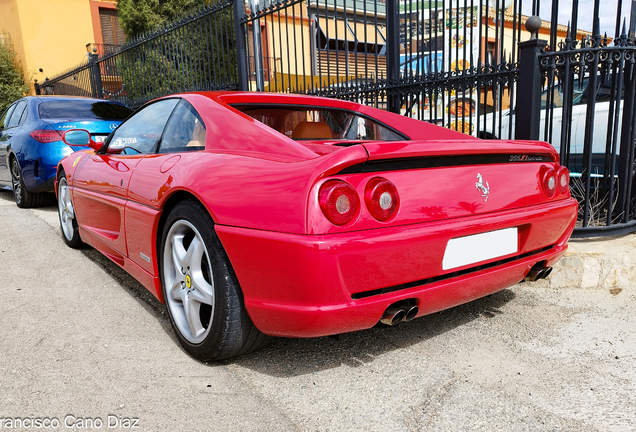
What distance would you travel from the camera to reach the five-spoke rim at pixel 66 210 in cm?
390

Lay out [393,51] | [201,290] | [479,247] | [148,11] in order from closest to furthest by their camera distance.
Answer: [479,247], [201,290], [393,51], [148,11]

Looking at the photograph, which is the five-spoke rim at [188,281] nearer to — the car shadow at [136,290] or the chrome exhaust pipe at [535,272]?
the car shadow at [136,290]

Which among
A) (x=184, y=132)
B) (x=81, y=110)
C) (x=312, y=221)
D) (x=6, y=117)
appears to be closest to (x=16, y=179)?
(x=81, y=110)

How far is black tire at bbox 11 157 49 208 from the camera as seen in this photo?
5844mm

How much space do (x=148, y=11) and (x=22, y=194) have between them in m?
12.4

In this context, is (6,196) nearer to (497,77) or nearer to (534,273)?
(497,77)

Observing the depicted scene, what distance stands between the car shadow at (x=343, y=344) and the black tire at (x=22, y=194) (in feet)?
13.1

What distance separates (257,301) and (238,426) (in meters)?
0.45

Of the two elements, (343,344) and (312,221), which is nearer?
(312,221)

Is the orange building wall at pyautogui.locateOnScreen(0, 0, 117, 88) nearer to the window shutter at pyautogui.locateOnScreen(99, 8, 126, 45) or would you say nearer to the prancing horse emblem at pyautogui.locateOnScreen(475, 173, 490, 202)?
the window shutter at pyautogui.locateOnScreen(99, 8, 126, 45)

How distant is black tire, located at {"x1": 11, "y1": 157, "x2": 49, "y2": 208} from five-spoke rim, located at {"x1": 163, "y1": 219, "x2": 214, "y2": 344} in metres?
4.55

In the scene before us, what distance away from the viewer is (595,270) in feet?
10.1

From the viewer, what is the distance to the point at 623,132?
360 centimetres

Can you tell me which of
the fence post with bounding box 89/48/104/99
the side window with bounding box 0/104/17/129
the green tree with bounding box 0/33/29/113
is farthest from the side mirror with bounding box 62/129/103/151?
the green tree with bounding box 0/33/29/113
